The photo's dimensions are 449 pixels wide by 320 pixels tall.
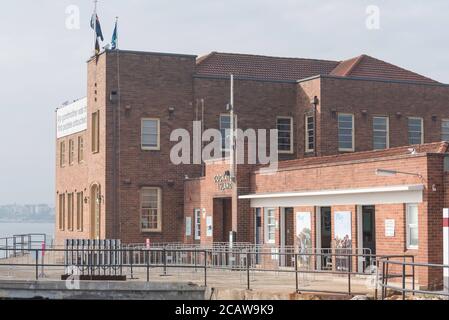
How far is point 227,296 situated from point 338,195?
7.94m

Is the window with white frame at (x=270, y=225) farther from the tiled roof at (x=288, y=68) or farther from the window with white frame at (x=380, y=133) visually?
the tiled roof at (x=288, y=68)

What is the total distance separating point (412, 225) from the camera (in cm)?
2750

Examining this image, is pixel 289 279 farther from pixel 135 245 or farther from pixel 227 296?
pixel 135 245

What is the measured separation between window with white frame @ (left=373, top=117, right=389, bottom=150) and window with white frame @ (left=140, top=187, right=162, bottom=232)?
9953 millimetres

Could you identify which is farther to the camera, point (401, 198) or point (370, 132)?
point (370, 132)

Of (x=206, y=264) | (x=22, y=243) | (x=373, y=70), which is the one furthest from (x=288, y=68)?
(x=206, y=264)

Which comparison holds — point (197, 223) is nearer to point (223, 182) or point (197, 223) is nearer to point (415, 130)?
point (223, 182)

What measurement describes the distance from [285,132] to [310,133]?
4.48 feet

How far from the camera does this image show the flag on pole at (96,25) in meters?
44.7

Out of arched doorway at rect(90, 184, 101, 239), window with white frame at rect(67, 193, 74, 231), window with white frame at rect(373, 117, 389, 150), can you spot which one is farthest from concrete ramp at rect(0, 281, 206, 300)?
window with white frame at rect(67, 193, 74, 231)

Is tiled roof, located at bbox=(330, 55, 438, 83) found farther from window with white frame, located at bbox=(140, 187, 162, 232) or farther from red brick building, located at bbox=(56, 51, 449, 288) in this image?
window with white frame, located at bbox=(140, 187, 162, 232)

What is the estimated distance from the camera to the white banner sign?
157 ft

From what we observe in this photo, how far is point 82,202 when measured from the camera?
48.0 meters
